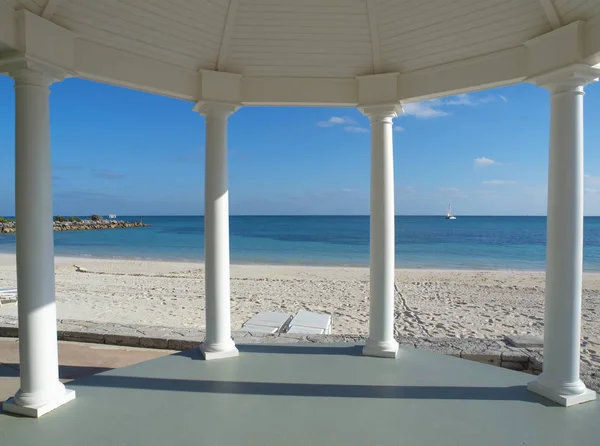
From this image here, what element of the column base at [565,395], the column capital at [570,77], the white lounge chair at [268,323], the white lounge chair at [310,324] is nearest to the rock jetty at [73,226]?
the white lounge chair at [268,323]

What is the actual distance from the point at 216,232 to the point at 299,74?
278 centimetres

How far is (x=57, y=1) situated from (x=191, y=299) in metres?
14.7

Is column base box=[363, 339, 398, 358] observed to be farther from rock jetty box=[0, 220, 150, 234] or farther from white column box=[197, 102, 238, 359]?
rock jetty box=[0, 220, 150, 234]

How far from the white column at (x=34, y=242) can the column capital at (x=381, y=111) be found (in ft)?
14.2

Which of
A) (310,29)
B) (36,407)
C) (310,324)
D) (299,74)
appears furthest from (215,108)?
(310,324)

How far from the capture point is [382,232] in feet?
21.8

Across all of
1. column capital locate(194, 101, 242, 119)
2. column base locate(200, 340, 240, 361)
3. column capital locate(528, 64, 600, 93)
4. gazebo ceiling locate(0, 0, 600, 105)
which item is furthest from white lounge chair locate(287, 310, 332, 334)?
column capital locate(528, 64, 600, 93)

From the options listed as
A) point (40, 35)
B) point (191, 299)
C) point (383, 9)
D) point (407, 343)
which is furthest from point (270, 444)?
point (191, 299)

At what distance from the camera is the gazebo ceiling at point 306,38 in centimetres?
458

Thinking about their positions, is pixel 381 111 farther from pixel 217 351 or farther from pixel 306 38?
pixel 217 351

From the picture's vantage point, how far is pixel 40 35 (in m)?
4.37

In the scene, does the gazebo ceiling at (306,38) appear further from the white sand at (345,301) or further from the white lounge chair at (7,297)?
the white lounge chair at (7,297)

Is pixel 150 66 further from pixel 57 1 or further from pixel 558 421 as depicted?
pixel 558 421

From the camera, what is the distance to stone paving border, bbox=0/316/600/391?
6.57m
